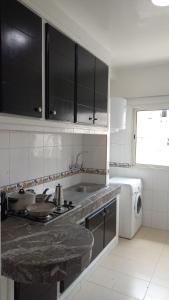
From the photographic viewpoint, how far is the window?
3.68 m

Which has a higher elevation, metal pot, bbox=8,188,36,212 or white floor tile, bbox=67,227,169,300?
metal pot, bbox=8,188,36,212

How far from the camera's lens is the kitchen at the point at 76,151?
139cm

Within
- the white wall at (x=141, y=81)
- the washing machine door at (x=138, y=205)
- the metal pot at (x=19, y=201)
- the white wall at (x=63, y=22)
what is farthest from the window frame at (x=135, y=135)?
the metal pot at (x=19, y=201)

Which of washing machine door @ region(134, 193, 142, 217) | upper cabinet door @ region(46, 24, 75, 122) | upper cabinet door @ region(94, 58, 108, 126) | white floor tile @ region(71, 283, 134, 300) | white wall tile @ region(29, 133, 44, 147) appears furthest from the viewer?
washing machine door @ region(134, 193, 142, 217)

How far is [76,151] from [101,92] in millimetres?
840

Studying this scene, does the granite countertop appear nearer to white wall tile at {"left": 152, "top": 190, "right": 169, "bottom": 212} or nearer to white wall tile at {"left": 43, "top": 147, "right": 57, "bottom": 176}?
white wall tile at {"left": 43, "top": 147, "right": 57, "bottom": 176}

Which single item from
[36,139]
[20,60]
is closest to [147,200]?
[36,139]

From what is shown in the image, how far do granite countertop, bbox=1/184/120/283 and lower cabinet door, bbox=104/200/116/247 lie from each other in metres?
1.00

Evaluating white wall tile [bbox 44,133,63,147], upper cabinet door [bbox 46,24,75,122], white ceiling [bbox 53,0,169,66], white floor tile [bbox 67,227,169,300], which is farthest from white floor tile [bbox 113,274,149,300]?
white ceiling [bbox 53,0,169,66]

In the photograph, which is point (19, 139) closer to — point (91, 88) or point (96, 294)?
point (91, 88)

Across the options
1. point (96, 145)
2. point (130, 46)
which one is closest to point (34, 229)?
point (96, 145)

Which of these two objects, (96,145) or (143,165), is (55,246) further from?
(143,165)

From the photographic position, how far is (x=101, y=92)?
2.73 metres

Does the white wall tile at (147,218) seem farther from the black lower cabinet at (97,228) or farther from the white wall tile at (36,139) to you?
the white wall tile at (36,139)
